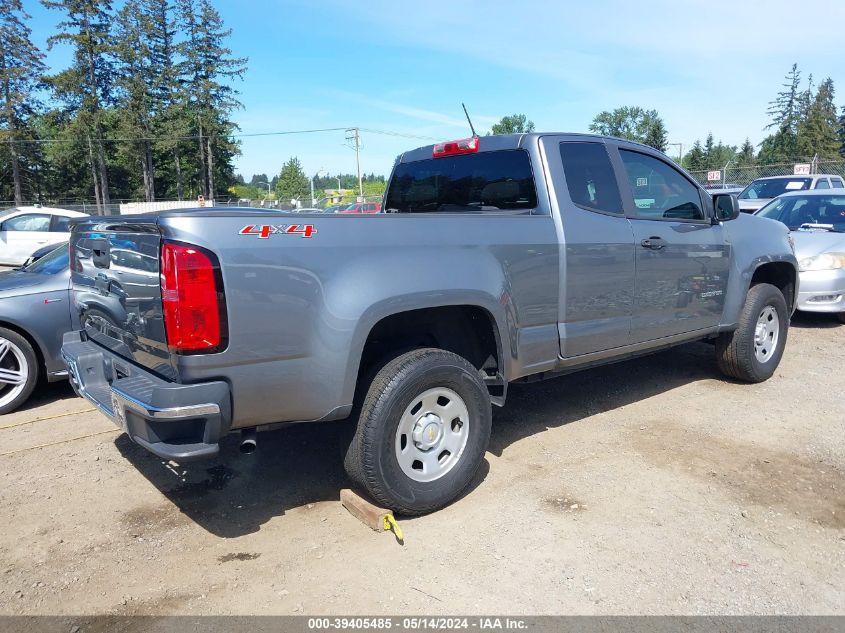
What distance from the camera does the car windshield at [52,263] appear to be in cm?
553

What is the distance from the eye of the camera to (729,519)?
3.38 metres

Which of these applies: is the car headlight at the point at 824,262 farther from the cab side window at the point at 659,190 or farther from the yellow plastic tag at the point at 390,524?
the yellow plastic tag at the point at 390,524

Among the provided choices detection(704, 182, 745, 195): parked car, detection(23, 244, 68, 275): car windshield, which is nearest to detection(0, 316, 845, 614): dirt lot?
detection(23, 244, 68, 275): car windshield

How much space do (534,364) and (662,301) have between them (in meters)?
1.37

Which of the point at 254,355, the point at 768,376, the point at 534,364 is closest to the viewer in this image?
the point at 254,355

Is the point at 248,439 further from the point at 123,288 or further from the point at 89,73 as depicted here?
the point at 89,73

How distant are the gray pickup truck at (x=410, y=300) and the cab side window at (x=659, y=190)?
0.02 metres

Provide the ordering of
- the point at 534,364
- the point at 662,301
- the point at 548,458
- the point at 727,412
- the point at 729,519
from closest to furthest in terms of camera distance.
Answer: the point at 729,519
the point at 534,364
the point at 548,458
the point at 662,301
the point at 727,412

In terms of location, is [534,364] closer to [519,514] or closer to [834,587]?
[519,514]

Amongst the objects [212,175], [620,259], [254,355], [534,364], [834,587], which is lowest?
[834,587]

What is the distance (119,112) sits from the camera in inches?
1922

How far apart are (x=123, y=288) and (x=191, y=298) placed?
673 mm

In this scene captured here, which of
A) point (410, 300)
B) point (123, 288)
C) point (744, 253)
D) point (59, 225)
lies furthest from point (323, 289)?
point (59, 225)

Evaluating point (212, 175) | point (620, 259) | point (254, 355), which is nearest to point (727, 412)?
point (620, 259)
